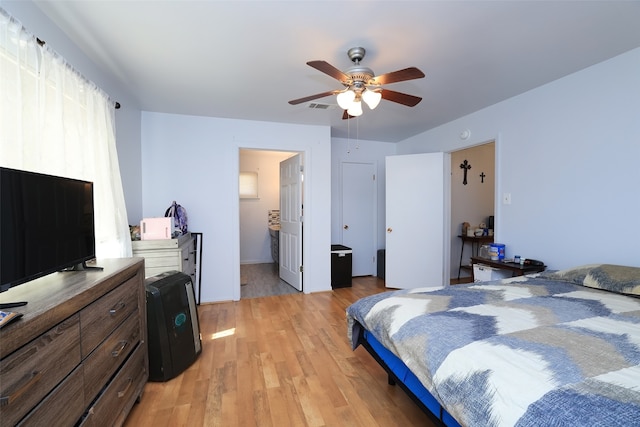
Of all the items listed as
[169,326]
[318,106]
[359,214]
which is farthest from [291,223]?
[169,326]

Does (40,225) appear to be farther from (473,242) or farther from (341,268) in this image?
(473,242)

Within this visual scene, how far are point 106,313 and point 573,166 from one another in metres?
3.60

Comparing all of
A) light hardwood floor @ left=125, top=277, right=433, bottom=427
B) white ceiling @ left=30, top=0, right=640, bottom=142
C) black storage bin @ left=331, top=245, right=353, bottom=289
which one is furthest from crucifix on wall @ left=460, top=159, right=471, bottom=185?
light hardwood floor @ left=125, top=277, right=433, bottom=427

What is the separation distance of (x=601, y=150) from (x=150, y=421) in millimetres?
3772

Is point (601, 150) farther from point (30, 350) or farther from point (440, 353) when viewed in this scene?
point (30, 350)

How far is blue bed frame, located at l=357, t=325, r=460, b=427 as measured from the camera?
4.04 ft

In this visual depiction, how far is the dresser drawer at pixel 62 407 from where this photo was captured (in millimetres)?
879

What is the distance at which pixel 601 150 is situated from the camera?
225cm

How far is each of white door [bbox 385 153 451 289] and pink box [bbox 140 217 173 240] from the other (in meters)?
2.99

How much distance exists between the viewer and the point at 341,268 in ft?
13.8

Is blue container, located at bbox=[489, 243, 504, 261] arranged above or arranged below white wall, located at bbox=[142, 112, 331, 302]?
below

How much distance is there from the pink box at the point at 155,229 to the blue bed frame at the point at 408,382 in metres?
1.96

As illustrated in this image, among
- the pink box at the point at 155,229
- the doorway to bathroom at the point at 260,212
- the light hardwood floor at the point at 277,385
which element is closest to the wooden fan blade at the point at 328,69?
the pink box at the point at 155,229

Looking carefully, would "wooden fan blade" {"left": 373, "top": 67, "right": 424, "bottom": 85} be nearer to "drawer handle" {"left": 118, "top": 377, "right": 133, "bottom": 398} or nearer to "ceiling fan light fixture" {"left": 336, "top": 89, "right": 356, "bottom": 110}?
"ceiling fan light fixture" {"left": 336, "top": 89, "right": 356, "bottom": 110}
